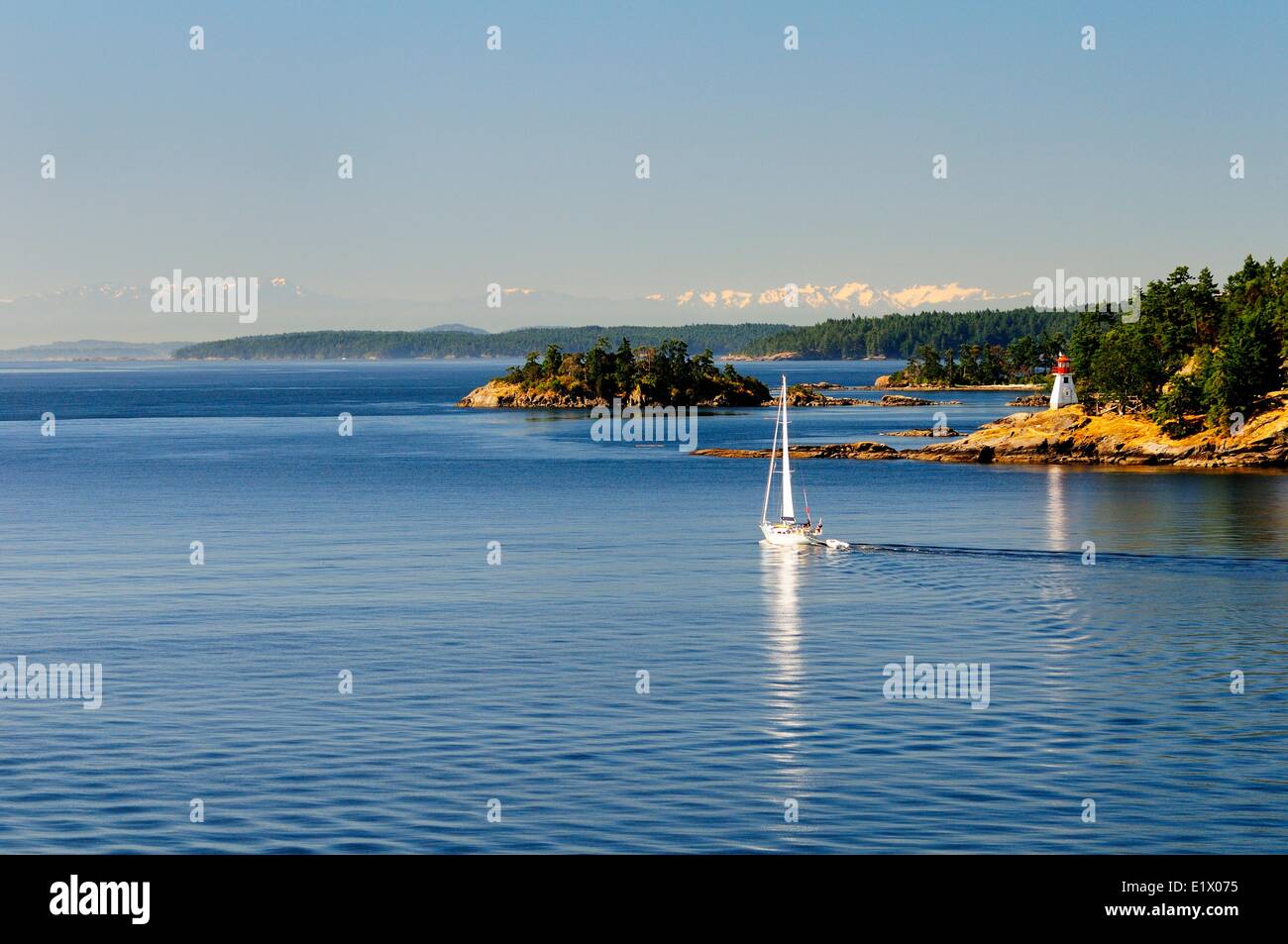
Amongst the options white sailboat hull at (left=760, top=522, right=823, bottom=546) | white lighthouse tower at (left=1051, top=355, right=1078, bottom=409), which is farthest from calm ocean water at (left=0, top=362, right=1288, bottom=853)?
white lighthouse tower at (left=1051, top=355, right=1078, bottom=409)

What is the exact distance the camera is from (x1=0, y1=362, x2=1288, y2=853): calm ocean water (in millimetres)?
32875

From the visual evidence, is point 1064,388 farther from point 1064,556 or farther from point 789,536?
point 789,536

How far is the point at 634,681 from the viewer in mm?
47906

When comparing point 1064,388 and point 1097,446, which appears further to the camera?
point 1064,388

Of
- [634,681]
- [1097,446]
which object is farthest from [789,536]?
[1097,446]

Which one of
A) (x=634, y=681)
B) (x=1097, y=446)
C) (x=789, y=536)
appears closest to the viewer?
(x=634, y=681)

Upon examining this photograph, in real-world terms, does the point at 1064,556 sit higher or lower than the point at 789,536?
lower

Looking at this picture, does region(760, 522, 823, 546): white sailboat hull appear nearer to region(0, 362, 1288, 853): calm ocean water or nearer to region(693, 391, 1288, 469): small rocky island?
region(0, 362, 1288, 853): calm ocean water

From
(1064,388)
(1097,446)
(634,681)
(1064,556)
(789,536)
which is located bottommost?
(634,681)

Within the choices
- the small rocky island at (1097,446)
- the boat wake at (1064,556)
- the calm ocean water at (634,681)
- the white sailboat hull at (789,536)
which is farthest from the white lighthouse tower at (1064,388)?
the white sailboat hull at (789,536)

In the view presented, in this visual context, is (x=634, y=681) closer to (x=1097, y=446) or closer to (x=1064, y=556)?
(x=1064, y=556)

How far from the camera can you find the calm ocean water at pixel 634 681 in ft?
108

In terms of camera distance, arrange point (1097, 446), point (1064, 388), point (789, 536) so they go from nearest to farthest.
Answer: point (789, 536)
point (1097, 446)
point (1064, 388)

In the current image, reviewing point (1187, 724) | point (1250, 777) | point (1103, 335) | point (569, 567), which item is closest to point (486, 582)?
point (569, 567)
